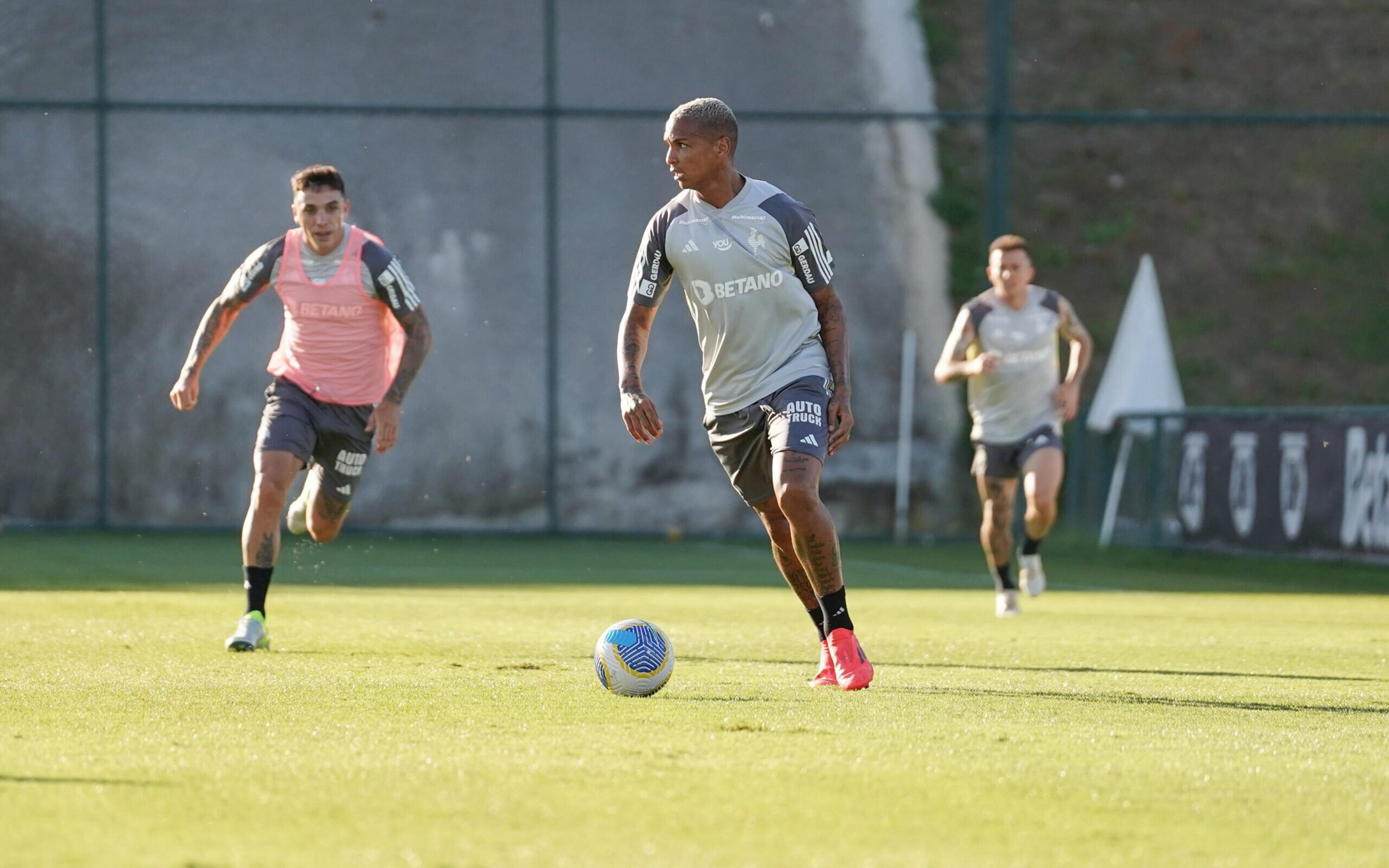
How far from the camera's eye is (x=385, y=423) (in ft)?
27.2

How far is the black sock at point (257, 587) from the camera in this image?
26.7 ft

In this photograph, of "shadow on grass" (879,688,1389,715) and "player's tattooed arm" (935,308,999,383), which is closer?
"shadow on grass" (879,688,1389,715)

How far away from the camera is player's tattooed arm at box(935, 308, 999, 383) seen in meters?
11.2

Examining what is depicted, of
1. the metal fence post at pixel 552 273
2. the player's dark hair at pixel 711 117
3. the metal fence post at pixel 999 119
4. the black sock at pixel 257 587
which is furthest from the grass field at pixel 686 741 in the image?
the metal fence post at pixel 999 119

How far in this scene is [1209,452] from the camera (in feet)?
54.9

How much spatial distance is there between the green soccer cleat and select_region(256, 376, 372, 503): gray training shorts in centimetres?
75

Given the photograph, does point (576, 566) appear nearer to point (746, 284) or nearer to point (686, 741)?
point (746, 284)

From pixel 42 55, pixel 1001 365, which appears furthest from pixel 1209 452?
pixel 42 55

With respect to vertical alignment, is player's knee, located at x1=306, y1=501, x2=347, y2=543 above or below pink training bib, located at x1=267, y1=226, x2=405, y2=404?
below

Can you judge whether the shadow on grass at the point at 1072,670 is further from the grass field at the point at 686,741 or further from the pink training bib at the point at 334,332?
the pink training bib at the point at 334,332

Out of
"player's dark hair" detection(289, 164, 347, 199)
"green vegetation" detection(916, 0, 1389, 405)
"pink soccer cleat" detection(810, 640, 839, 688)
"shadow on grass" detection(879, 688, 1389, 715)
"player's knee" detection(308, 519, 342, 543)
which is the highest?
"green vegetation" detection(916, 0, 1389, 405)

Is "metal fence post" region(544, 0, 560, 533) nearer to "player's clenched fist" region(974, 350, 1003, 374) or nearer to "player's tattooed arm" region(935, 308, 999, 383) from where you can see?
"player's tattooed arm" region(935, 308, 999, 383)

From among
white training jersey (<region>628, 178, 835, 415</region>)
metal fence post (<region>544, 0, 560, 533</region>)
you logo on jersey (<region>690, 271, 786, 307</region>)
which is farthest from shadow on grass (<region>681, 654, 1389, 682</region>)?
metal fence post (<region>544, 0, 560, 533</region>)

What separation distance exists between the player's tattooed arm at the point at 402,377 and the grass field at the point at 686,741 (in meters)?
0.90
